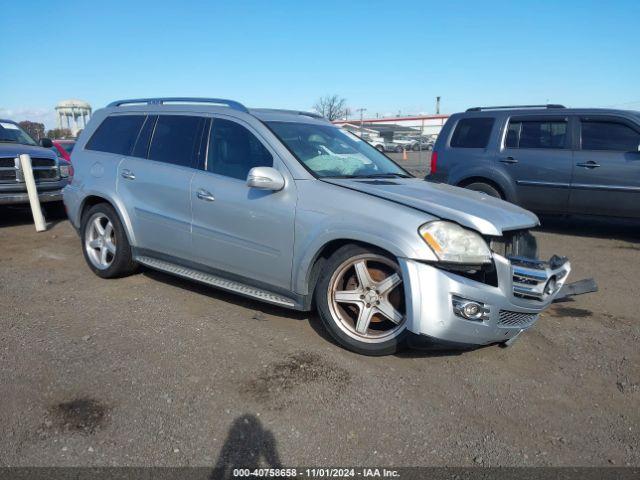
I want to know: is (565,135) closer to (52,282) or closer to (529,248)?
(529,248)

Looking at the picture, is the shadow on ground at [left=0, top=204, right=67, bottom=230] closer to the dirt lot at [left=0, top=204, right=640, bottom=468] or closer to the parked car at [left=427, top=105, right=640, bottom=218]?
the dirt lot at [left=0, top=204, right=640, bottom=468]

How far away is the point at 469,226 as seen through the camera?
→ 3.25 metres

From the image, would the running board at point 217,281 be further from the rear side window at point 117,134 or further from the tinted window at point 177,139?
the rear side window at point 117,134

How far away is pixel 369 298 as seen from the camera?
3479mm

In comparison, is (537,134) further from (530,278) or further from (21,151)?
(21,151)

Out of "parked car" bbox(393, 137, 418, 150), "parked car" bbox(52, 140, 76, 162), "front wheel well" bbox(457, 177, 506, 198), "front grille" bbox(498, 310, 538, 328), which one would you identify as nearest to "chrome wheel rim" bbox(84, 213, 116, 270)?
"front grille" bbox(498, 310, 538, 328)

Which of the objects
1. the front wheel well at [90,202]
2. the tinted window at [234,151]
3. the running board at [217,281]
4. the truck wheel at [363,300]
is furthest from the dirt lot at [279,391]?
the tinted window at [234,151]

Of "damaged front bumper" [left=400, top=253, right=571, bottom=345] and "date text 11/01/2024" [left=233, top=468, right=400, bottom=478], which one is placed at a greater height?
"damaged front bumper" [left=400, top=253, right=571, bottom=345]

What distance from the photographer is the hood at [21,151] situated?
26.6ft

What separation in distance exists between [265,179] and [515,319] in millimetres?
1941

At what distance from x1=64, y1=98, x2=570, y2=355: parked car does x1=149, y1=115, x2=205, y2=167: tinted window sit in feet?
0.04

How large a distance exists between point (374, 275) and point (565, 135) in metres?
5.39

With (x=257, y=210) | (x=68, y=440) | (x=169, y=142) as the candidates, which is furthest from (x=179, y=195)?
(x=68, y=440)

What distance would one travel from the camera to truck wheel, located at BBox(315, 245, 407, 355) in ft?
11.2
